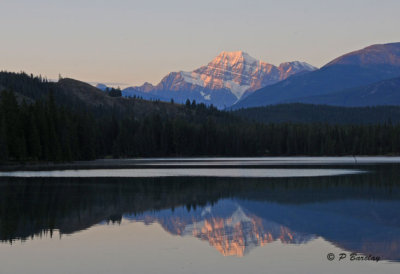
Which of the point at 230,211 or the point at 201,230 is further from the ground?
the point at 230,211

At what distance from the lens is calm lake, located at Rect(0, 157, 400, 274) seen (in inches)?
1009

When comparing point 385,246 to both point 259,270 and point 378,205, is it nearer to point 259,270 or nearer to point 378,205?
point 259,270

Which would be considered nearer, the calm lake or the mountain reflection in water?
the calm lake

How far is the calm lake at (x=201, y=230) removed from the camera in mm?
25641

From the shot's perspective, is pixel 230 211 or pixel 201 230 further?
pixel 230 211

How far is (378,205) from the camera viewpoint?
4653 cm

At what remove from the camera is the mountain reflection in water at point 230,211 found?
107 ft

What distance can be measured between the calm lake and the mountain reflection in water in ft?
0.24

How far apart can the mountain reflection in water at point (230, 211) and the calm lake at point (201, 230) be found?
7 cm

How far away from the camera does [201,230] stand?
119 feet

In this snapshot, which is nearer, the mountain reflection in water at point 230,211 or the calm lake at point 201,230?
the calm lake at point 201,230

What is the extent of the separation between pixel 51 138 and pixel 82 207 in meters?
97.0

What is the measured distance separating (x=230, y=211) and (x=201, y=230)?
8.97 m

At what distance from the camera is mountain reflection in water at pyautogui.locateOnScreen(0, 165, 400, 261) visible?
3259cm
